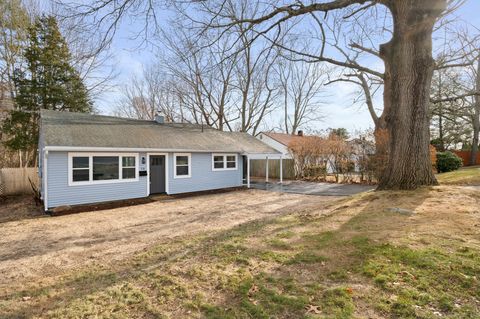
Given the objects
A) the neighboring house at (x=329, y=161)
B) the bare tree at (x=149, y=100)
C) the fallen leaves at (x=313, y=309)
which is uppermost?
the bare tree at (x=149, y=100)

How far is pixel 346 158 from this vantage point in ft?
58.8

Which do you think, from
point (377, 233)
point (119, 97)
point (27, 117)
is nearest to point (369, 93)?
point (377, 233)

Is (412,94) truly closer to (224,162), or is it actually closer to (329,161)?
(224,162)

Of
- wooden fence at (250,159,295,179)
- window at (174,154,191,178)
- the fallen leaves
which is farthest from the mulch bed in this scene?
the fallen leaves

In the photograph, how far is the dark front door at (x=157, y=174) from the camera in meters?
12.3

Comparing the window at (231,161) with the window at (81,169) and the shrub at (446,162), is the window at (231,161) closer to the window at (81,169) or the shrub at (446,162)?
the window at (81,169)

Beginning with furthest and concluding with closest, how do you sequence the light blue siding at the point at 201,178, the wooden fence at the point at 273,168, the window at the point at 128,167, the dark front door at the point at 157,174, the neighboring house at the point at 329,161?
the wooden fence at the point at 273,168
the neighboring house at the point at 329,161
the light blue siding at the point at 201,178
the dark front door at the point at 157,174
the window at the point at 128,167

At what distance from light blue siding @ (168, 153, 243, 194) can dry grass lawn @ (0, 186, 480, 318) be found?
734cm

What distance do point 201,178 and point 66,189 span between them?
6.20m

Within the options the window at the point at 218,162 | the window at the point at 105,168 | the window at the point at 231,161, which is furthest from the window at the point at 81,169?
the window at the point at 231,161

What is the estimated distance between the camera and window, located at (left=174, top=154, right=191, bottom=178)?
13.0 m

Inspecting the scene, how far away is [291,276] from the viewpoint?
136 inches

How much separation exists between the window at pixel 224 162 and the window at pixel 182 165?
1.68 meters

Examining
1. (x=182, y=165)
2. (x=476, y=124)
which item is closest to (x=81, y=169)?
(x=182, y=165)
